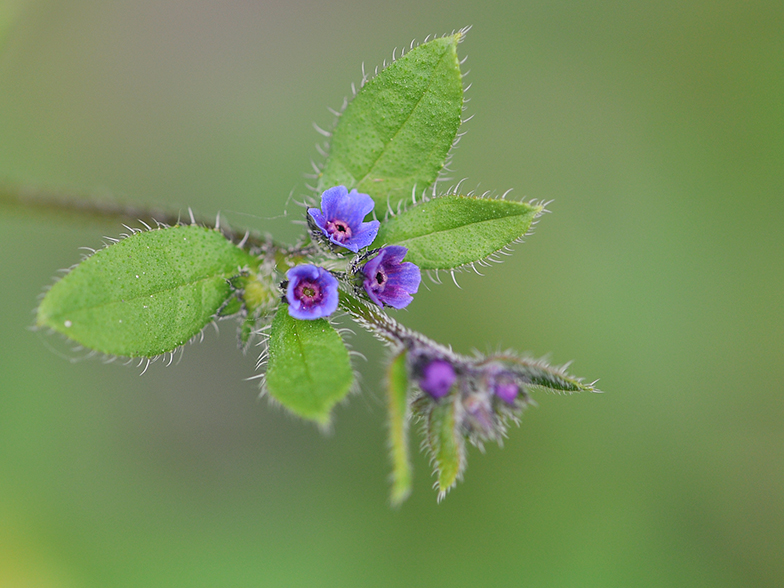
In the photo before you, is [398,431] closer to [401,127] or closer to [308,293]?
[308,293]

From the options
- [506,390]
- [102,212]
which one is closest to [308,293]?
[506,390]

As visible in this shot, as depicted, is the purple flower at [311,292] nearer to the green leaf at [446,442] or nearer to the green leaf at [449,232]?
the green leaf at [449,232]

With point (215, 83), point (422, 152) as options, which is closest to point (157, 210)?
point (422, 152)

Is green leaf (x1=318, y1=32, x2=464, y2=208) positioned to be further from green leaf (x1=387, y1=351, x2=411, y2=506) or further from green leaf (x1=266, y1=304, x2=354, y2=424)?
green leaf (x1=387, y1=351, x2=411, y2=506)

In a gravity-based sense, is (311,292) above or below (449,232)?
below

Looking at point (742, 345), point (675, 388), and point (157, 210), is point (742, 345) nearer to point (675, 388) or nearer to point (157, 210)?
point (675, 388)
